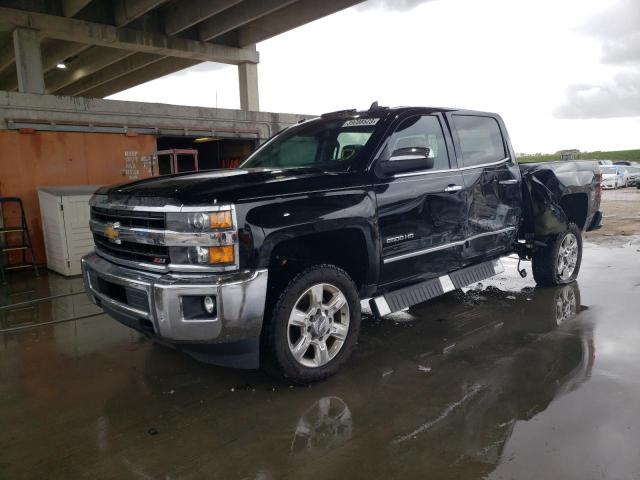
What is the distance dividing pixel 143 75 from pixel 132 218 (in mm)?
22341

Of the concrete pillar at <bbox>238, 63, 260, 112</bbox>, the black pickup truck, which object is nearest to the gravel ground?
the black pickup truck

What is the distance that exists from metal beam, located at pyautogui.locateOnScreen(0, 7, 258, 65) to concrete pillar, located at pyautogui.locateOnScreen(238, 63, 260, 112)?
0.28 m

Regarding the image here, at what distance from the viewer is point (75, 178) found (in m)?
9.32

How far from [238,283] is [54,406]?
5.14 feet

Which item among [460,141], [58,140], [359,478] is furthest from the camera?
[58,140]

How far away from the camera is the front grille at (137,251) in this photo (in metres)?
3.31

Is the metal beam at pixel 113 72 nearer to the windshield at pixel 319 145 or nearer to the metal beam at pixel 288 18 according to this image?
the metal beam at pixel 288 18

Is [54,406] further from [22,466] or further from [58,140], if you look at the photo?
[58,140]

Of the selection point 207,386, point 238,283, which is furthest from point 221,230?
point 207,386

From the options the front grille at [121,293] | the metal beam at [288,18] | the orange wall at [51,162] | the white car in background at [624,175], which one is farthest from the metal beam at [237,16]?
the white car in background at [624,175]

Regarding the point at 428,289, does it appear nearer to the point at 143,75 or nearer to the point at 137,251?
the point at 137,251

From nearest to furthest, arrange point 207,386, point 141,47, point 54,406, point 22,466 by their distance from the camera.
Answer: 1. point 22,466
2. point 54,406
3. point 207,386
4. point 141,47

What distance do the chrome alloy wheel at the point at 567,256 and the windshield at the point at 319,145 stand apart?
10.7ft

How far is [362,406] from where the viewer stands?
3328 mm
